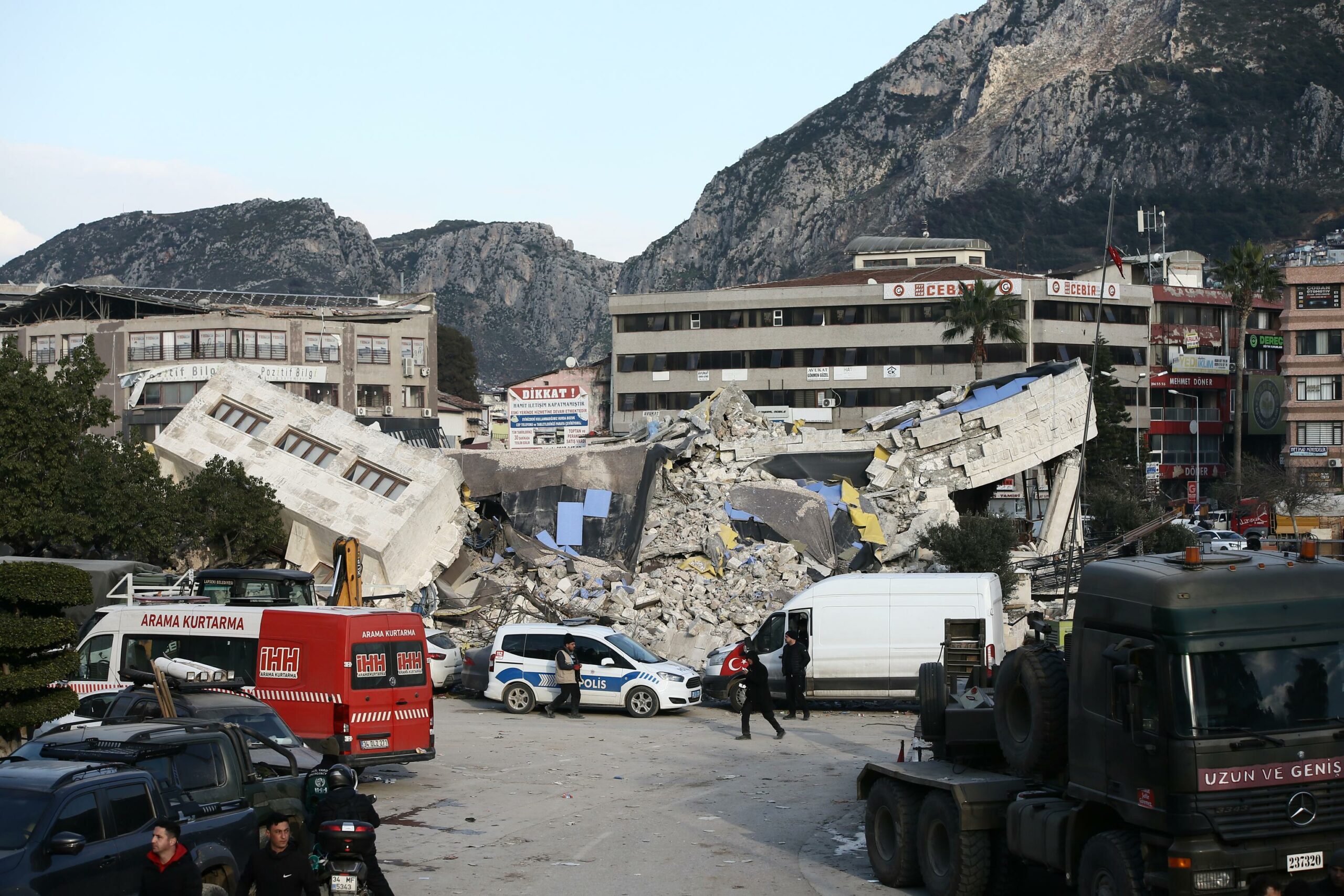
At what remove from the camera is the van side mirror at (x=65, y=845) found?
27.0ft

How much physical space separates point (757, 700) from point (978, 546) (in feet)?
42.7

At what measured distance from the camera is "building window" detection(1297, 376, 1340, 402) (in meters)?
71.3

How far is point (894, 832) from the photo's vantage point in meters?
11.9

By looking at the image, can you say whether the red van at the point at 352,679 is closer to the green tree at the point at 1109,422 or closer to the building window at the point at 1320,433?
the green tree at the point at 1109,422

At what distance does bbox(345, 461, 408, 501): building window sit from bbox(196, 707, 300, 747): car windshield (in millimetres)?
21226

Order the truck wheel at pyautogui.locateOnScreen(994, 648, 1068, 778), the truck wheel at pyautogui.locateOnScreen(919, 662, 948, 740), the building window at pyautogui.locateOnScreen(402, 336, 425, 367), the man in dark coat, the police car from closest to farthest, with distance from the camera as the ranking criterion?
the truck wheel at pyautogui.locateOnScreen(994, 648, 1068, 778), the truck wheel at pyautogui.locateOnScreen(919, 662, 948, 740), the man in dark coat, the police car, the building window at pyautogui.locateOnScreen(402, 336, 425, 367)

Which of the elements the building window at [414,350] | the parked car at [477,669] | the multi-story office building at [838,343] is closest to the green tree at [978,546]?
the parked car at [477,669]

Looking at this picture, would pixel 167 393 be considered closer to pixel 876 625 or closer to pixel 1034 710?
pixel 876 625

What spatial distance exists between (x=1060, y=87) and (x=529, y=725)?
172m

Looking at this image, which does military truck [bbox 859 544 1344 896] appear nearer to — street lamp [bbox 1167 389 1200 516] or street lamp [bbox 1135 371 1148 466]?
street lamp [bbox 1135 371 1148 466]

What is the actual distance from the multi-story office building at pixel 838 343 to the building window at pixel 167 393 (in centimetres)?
2506

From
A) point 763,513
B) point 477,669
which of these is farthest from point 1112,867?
point 763,513

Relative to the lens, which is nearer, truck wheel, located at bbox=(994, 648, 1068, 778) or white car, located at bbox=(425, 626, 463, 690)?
truck wheel, located at bbox=(994, 648, 1068, 778)

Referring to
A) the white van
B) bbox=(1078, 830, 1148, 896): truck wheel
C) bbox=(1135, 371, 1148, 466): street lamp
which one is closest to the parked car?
the white van
